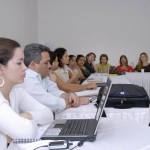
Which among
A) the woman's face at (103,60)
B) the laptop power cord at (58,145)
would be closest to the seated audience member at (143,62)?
the woman's face at (103,60)

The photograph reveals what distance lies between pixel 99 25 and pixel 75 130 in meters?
6.72

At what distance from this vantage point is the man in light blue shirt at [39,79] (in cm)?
193

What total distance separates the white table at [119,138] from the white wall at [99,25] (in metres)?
6.41

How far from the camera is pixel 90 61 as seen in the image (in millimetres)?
7129

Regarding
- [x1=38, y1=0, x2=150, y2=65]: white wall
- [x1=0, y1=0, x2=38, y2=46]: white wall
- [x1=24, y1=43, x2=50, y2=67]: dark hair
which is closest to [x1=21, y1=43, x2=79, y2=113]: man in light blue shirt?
[x1=24, y1=43, x2=50, y2=67]: dark hair

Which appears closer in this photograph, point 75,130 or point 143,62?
point 75,130

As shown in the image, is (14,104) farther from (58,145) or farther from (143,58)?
(143,58)

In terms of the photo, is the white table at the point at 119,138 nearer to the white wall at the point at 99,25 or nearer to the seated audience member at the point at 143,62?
the seated audience member at the point at 143,62

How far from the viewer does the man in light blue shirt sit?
1.93 m

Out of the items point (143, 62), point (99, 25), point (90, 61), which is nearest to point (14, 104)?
point (90, 61)

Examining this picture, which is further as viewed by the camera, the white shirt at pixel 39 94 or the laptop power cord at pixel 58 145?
the white shirt at pixel 39 94

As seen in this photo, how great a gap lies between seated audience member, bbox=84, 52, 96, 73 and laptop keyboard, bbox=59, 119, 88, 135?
17.4 ft

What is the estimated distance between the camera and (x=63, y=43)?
772cm

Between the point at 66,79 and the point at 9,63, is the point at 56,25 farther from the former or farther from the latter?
the point at 9,63
